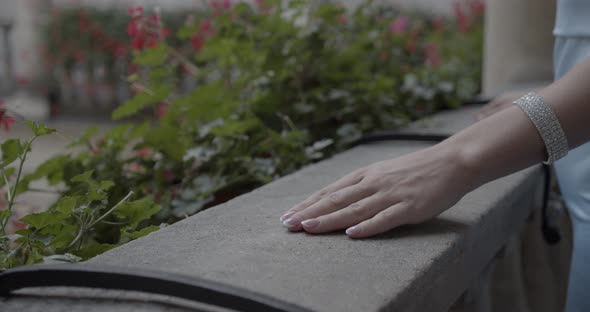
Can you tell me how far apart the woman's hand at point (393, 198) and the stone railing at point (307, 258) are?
0.07ft

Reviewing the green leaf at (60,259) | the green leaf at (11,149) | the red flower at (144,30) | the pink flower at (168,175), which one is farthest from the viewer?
the red flower at (144,30)

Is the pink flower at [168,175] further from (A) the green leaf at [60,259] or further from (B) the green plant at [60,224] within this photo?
(A) the green leaf at [60,259]

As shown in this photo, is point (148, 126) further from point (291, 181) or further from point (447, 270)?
point (447, 270)

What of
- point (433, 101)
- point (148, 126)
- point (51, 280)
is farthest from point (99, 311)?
point (433, 101)

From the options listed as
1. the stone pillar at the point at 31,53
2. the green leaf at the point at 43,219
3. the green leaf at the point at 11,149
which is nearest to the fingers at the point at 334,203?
the green leaf at the point at 43,219

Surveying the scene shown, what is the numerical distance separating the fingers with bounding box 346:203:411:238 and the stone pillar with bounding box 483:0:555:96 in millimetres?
2609

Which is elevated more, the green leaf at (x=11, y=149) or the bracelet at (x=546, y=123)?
the bracelet at (x=546, y=123)

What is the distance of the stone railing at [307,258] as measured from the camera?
0.81m

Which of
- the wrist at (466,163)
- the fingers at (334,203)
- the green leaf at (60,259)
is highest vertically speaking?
the wrist at (466,163)

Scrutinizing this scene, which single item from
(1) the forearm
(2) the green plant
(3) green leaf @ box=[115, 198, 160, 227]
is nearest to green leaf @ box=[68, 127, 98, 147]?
(2) the green plant

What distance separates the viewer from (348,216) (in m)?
1.04

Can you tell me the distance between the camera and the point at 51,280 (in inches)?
33.2

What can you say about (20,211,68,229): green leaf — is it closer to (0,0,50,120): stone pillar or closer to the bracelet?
the bracelet

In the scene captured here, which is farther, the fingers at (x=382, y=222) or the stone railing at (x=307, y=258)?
the fingers at (x=382, y=222)
